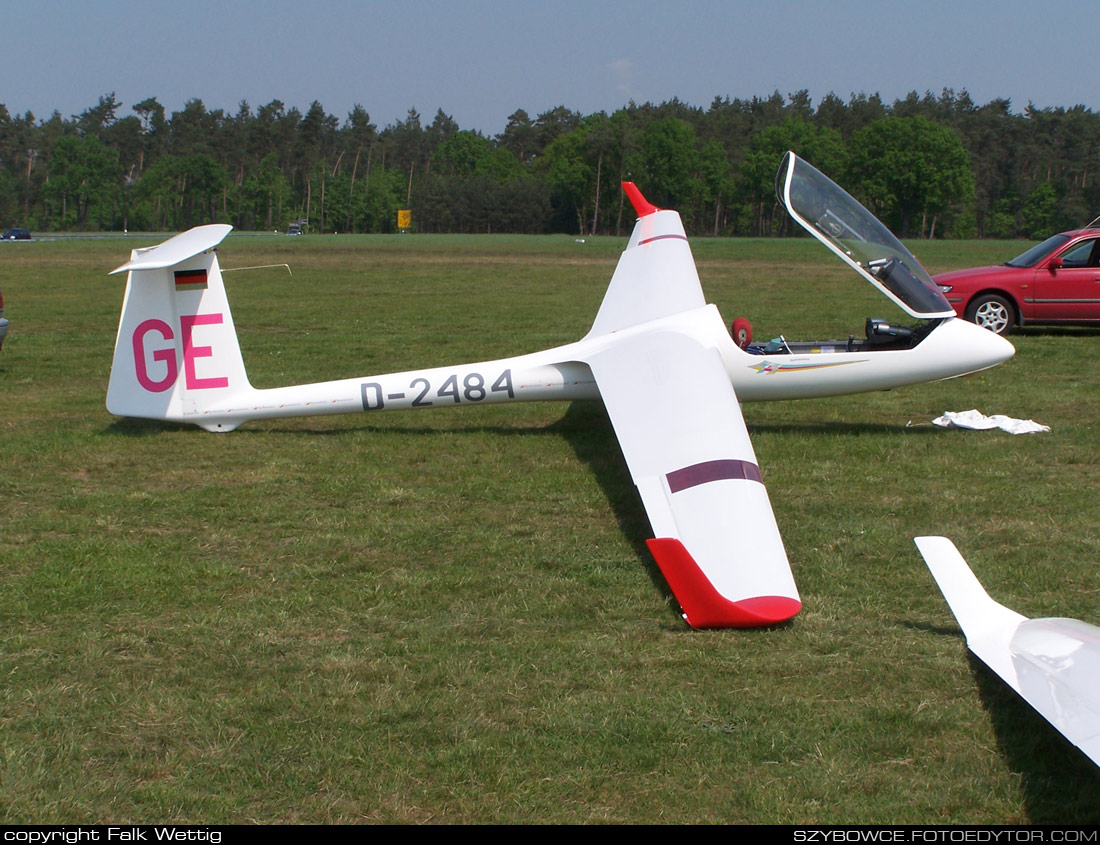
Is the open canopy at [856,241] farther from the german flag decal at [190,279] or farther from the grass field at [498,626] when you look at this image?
the german flag decal at [190,279]

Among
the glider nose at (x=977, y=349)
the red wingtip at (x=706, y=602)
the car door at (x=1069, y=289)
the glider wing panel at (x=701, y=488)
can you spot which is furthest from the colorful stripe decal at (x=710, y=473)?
the car door at (x=1069, y=289)

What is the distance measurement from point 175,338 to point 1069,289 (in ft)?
43.7

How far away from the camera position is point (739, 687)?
14.8ft

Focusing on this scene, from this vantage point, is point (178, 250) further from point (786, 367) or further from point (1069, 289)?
point (1069, 289)

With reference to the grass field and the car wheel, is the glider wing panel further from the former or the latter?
the car wheel

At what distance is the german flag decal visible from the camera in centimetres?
856

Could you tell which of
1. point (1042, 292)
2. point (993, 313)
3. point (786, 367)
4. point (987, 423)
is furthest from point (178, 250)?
point (1042, 292)

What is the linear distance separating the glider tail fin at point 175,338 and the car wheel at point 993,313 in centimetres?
1158

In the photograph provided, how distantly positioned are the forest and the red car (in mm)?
80698

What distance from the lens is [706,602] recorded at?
4.95 meters

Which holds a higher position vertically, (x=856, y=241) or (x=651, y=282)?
(x=856, y=241)

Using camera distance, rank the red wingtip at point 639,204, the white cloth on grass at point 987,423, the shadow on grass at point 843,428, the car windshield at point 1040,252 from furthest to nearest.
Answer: the car windshield at point 1040,252 < the red wingtip at point 639,204 < the shadow on grass at point 843,428 < the white cloth on grass at point 987,423

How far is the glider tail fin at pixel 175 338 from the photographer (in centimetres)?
849

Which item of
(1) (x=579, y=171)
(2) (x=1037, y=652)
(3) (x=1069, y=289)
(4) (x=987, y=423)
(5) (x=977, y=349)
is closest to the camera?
(2) (x=1037, y=652)
